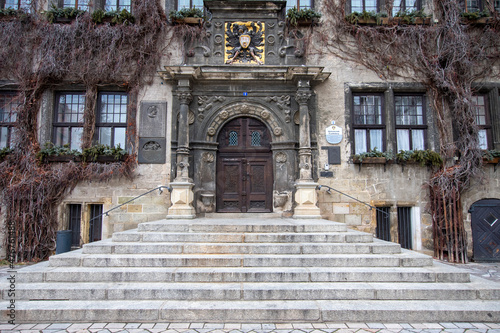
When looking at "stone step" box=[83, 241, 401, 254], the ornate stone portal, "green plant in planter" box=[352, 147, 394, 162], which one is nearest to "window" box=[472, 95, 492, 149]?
"green plant in planter" box=[352, 147, 394, 162]

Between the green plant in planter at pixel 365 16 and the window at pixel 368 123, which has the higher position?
the green plant in planter at pixel 365 16

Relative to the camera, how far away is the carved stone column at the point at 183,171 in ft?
24.4

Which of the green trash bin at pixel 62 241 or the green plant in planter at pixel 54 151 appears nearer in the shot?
the green trash bin at pixel 62 241

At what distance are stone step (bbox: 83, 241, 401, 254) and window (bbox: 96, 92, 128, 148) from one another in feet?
12.6

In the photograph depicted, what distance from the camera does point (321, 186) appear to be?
26.8ft

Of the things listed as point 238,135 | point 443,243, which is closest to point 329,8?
point 238,135

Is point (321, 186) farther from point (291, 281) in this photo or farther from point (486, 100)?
point (486, 100)

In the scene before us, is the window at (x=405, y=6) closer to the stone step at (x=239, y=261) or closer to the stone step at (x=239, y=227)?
the stone step at (x=239, y=227)

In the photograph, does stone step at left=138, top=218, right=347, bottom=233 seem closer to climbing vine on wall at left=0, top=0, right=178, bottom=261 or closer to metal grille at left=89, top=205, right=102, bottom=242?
climbing vine on wall at left=0, top=0, right=178, bottom=261

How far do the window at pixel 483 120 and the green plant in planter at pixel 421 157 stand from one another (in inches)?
56.8

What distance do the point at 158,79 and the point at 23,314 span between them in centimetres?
614

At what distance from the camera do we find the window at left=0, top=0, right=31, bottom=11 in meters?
8.59

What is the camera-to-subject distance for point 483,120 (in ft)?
28.7

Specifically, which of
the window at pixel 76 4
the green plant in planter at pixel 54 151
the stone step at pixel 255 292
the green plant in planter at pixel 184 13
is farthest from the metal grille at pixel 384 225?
the window at pixel 76 4
